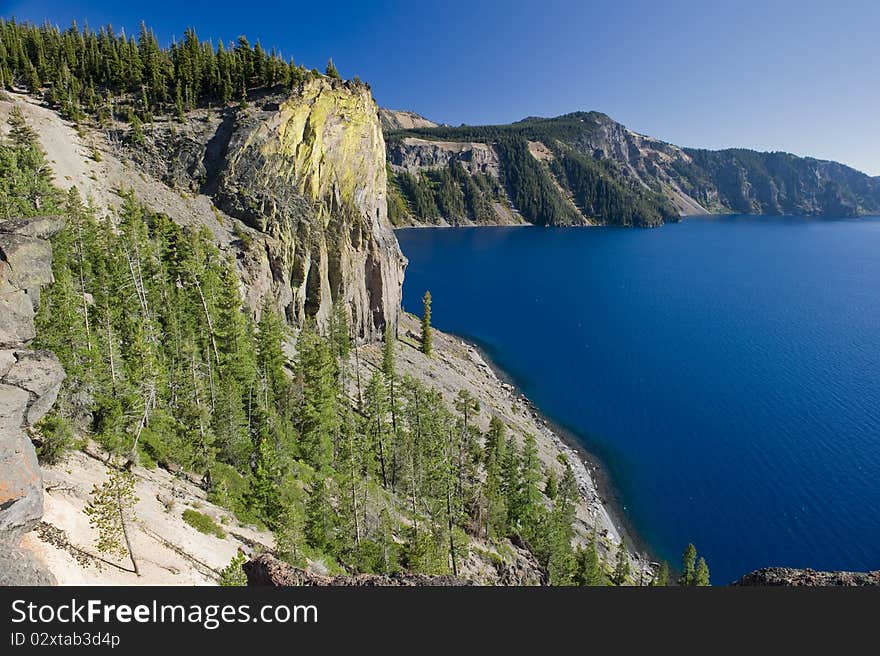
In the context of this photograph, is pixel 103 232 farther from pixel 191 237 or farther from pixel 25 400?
pixel 25 400

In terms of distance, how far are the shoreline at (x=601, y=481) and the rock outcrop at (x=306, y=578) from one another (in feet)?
163

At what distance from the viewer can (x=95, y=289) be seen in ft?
124

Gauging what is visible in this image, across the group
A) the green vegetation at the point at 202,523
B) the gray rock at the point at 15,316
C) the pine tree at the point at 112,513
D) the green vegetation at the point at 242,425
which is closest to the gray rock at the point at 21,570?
A: the pine tree at the point at 112,513

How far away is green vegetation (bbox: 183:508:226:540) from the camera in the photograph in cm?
2530

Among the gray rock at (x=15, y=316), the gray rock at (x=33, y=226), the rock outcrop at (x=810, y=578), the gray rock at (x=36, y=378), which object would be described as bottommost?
the rock outcrop at (x=810, y=578)

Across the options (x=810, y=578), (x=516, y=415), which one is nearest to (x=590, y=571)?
(x=810, y=578)

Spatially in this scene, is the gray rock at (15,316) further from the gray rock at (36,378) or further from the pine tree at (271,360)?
the pine tree at (271,360)

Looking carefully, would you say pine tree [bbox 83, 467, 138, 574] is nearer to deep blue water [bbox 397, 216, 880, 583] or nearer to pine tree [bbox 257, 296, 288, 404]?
pine tree [bbox 257, 296, 288, 404]

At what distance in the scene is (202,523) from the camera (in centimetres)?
2562

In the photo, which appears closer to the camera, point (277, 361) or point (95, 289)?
point (95, 289)

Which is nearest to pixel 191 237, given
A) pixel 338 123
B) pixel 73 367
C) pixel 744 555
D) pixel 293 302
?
pixel 293 302

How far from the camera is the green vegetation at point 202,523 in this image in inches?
996

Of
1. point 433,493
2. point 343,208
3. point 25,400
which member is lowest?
point 433,493

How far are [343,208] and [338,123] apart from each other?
15.2 meters
